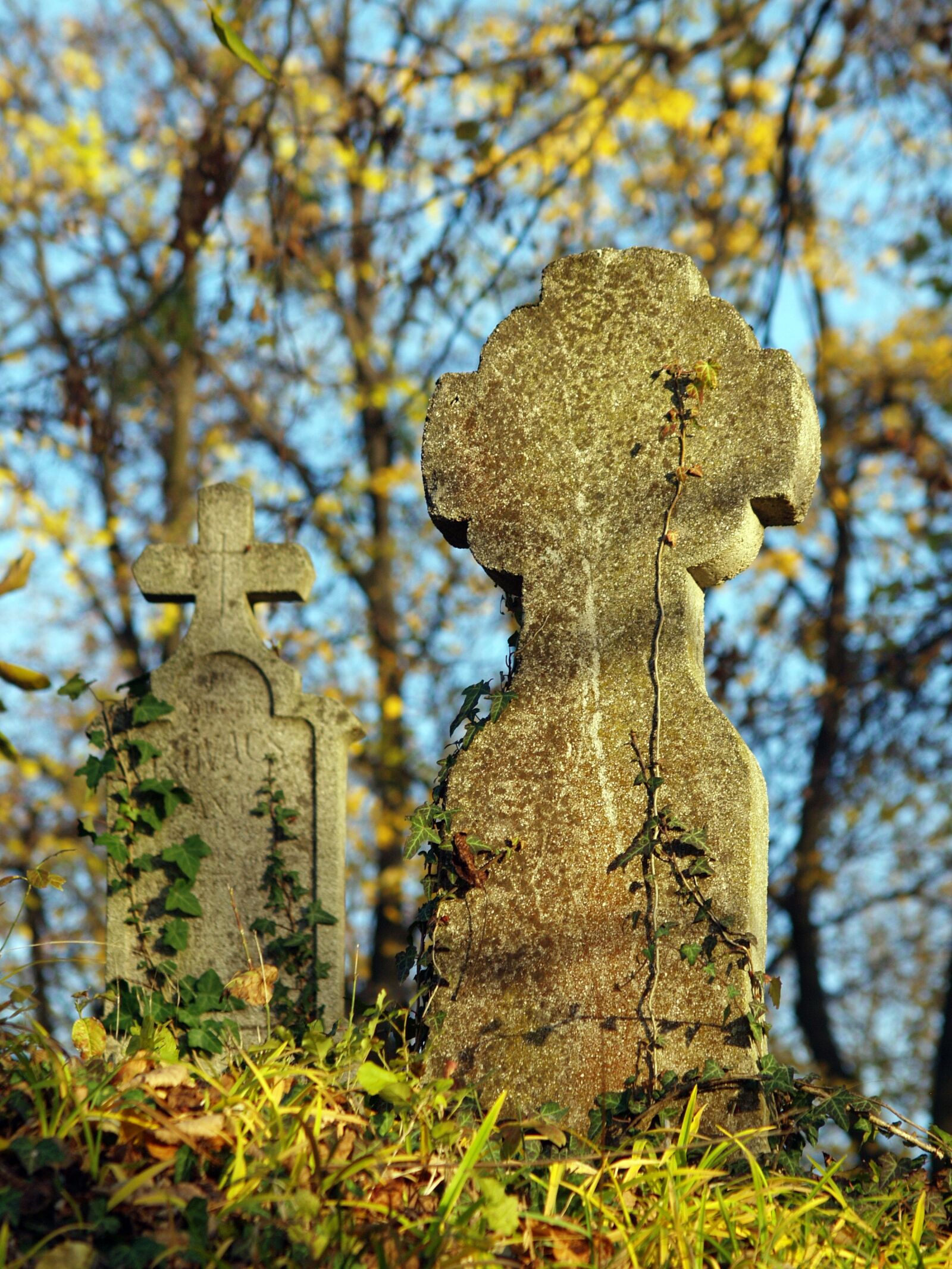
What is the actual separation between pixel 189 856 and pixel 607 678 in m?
1.61

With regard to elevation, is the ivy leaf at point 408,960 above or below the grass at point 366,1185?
above

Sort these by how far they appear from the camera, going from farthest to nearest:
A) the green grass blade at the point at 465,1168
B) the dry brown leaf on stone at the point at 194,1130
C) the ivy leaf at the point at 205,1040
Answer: the ivy leaf at the point at 205,1040
the dry brown leaf on stone at the point at 194,1130
the green grass blade at the point at 465,1168

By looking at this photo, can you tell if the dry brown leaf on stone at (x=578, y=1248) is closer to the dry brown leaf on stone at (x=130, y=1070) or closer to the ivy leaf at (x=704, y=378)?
the dry brown leaf on stone at (x=130, y=1070)

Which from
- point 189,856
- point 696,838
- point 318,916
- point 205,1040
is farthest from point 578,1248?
point 189,856

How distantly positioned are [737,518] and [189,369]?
9.36 metres

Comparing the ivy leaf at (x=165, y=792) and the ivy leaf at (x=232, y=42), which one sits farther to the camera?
the ivy leaf at (x=165, y=792)

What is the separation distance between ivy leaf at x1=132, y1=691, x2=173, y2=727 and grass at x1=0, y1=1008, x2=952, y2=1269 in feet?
5.03

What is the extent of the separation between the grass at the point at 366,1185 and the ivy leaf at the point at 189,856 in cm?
131

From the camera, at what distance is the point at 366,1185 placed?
7.21 ft

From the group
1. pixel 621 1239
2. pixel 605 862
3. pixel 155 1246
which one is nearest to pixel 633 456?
pixel 605 862

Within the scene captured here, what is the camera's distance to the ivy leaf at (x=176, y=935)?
3904 mm

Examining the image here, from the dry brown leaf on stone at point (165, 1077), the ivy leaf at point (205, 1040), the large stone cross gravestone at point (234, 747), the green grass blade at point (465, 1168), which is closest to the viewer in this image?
the green grass blade at point (465, 1168)

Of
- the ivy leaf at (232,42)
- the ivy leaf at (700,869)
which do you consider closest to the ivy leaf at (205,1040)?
the ivy leaf at (700,869)

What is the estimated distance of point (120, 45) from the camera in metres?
12.4
